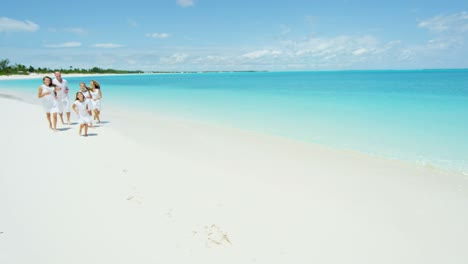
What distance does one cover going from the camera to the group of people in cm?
814

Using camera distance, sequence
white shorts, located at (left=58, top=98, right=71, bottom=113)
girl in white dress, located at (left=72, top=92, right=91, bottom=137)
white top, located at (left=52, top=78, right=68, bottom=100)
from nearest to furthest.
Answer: girl in white dress, located at (left=72, top=92, right=91, bottom=137)
white top, located at (left=52, top=78, right=68, bottom=100)
white shorts, located at (left=58, top=98, right=71, bottom=113)

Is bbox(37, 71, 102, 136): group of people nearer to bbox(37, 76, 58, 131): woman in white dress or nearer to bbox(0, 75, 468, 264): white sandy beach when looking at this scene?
bbox(37, 76, 58, 131): woman in white dress

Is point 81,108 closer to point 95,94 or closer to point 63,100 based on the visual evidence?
point 95,94

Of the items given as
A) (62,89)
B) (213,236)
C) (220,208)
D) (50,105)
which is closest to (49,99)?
(50,105)

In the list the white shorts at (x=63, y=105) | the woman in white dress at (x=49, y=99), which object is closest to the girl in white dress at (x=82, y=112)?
the woman in white dress at (x=49, y=99)

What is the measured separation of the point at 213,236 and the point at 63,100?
8.86 m

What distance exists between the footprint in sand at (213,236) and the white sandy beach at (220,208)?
0.04ft

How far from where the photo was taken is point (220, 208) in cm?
387

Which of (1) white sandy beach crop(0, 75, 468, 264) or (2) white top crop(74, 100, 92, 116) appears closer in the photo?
(1) white sandy beach crop(0, 75, 468, 264)

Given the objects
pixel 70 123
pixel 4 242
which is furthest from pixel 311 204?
pixel 70 123

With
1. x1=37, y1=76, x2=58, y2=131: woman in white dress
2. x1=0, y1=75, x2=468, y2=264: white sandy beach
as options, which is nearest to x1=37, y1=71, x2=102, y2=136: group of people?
x1=37, y1=76, x2=58, y2=131: woman in white dress

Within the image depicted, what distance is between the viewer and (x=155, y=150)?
6680 mm

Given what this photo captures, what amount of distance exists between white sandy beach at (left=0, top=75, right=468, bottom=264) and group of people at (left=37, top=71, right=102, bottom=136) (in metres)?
1.70

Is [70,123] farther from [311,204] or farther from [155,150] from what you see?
[311,204]
